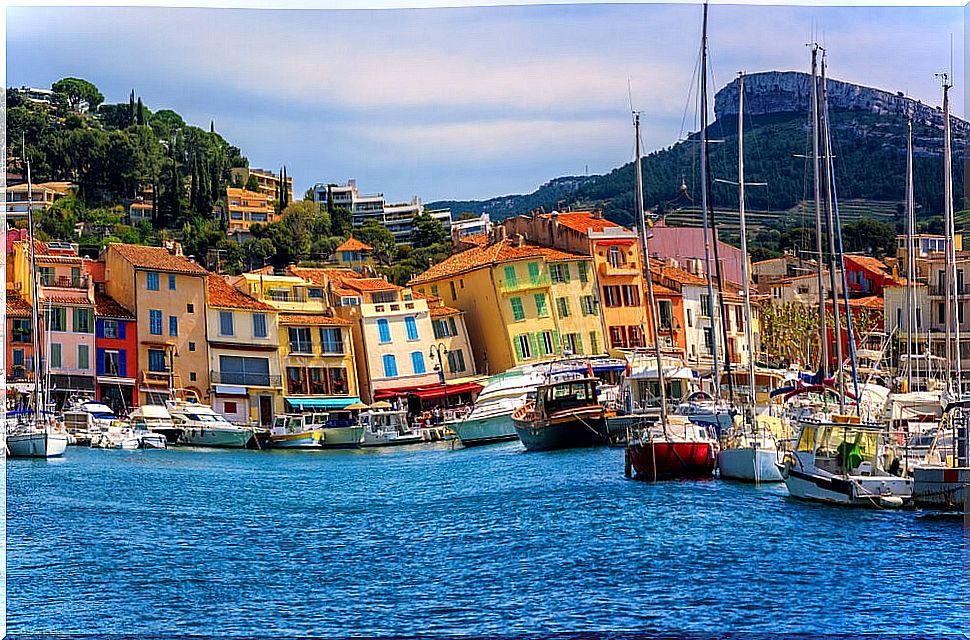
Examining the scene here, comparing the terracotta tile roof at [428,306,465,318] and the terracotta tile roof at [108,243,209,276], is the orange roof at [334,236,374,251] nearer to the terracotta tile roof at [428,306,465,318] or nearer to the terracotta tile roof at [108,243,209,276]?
the terracotta tile roof at [428,306,465,318]

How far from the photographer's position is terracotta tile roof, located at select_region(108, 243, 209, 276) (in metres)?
26.6

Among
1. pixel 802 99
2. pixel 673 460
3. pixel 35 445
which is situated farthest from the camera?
pixel 35 445

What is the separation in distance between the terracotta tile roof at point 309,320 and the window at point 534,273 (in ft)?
12.1

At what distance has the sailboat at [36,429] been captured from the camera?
19359mm

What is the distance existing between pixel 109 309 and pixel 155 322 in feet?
2.92

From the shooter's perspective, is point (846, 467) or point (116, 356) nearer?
point (846, 467)

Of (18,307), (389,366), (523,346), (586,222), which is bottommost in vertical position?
(389,366)

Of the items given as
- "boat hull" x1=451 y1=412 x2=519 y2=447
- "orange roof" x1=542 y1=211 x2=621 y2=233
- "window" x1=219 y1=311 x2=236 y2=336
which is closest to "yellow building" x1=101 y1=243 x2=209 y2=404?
"window" x1=219 y1=311 x2=236 y2=336

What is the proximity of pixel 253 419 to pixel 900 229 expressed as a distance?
1285 centimetres

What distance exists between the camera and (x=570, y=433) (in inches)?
756

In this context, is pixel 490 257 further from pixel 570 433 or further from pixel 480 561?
pixel 480 561

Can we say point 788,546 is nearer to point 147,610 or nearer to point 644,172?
point 147,610

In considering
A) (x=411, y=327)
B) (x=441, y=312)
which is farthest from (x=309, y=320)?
(x=441, y=312)

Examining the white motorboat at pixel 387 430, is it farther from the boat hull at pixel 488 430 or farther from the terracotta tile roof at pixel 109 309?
the terracotta tile roof at pixel 109 309
